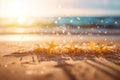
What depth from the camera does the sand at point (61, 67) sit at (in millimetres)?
6734

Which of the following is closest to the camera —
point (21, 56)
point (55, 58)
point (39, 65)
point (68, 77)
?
point (68, 77)

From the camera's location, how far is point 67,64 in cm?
811

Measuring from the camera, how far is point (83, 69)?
7.54m

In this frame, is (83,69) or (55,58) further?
(55,58)

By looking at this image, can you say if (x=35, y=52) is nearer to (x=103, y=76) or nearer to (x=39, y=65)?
(x=39, y=65)

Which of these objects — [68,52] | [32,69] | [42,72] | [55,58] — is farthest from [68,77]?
[68,52]

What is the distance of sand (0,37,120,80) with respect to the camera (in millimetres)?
6734

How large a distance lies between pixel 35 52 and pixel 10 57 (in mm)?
1088

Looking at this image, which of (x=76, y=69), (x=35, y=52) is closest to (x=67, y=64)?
(x=76, y=69)

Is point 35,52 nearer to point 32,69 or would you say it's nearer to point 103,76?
point 32,69

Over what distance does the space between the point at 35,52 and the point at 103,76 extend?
4.08 m

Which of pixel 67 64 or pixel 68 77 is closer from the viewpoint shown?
pixel 68 77

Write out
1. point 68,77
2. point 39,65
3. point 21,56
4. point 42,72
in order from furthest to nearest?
point 21,56
point 39,65
point 42,72
point 68,77

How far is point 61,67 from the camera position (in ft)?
25.3
